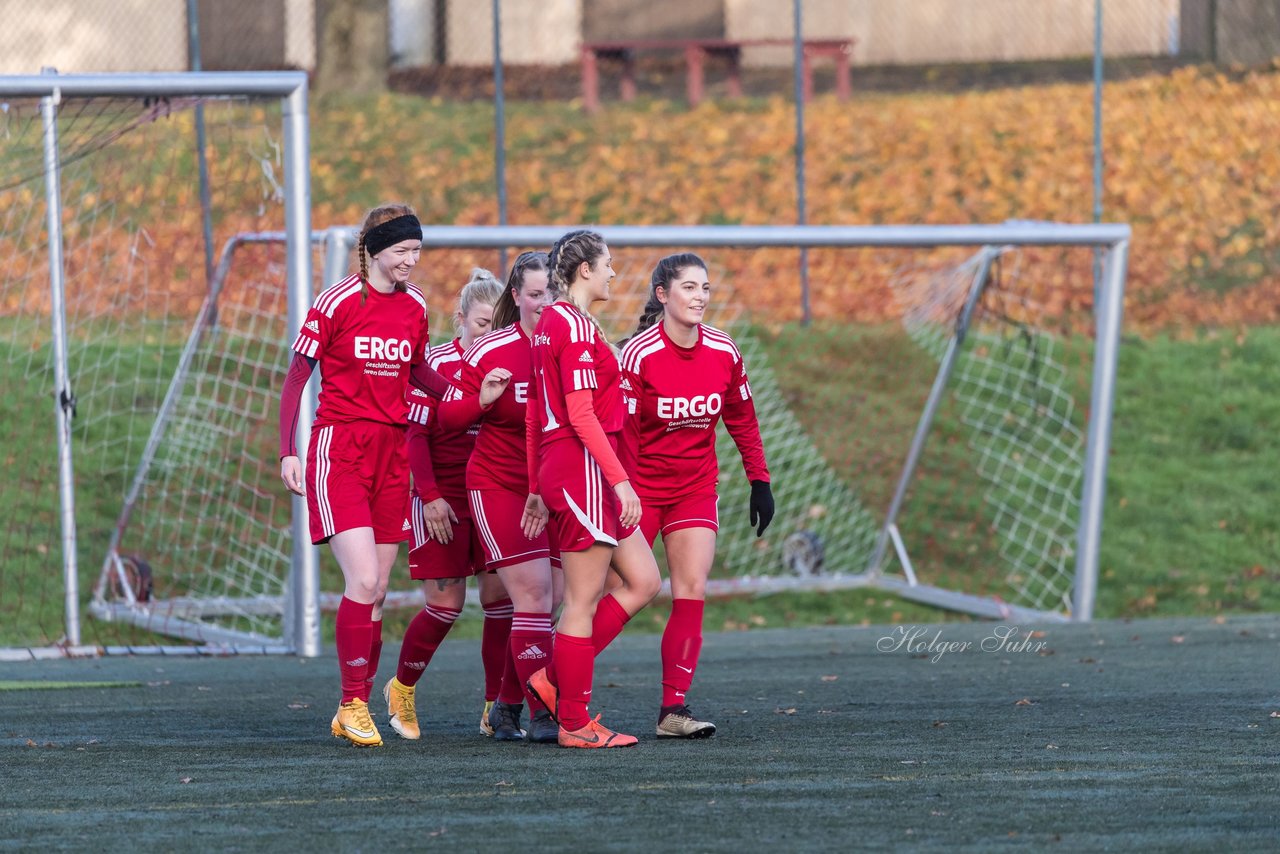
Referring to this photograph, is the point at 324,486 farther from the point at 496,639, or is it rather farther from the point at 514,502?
the point at 496,639

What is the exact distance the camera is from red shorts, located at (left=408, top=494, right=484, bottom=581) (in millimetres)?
5930

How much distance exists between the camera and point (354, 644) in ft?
18.1

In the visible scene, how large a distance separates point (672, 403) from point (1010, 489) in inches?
292

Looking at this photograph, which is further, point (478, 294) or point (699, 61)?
point (699, 61)

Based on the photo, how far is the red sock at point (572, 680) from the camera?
5.34 meters

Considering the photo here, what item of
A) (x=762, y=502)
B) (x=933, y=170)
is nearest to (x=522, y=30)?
(x=933, y=170)

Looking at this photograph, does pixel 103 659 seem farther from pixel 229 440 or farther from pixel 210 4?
pixel 210 4

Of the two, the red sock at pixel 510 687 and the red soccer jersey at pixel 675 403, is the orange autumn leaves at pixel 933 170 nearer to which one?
the red soccer jersey at pixel 675 403

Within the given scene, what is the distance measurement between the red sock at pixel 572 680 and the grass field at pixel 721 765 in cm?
11

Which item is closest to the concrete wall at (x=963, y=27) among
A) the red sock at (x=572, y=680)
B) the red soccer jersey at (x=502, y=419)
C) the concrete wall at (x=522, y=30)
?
the concrete wall at (x=522, y=30)

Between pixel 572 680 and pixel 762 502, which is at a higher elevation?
pixel 762 502

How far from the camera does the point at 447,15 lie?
58.1ft

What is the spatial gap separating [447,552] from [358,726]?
0.75 meters

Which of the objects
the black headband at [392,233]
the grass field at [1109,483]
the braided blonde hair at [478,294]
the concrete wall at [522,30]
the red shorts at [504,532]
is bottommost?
the grass field at [1109,483]
